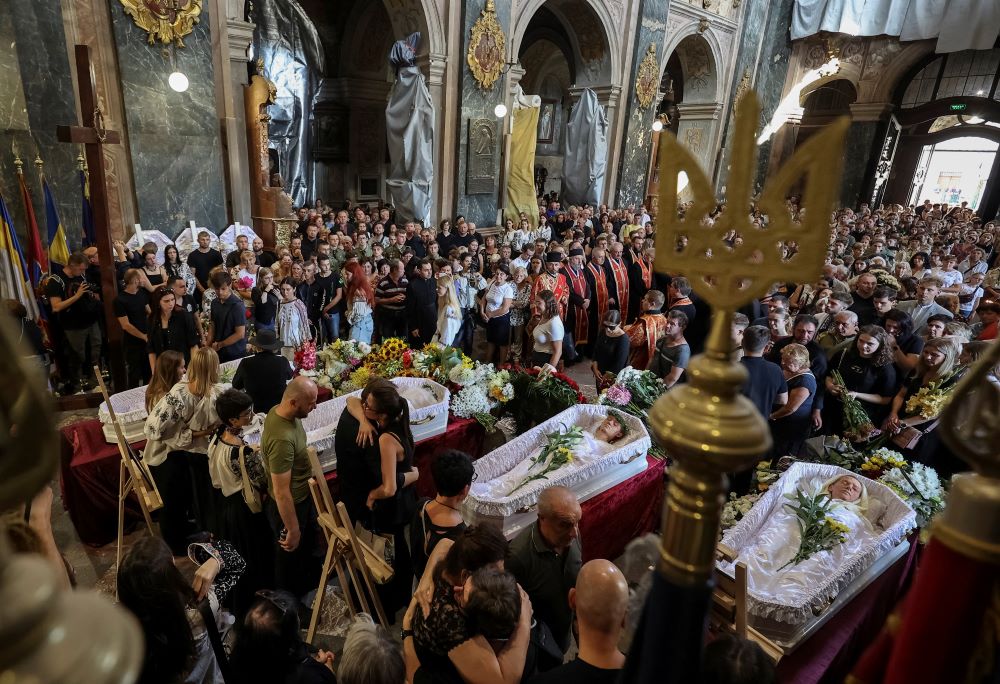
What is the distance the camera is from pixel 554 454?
4.00 metres

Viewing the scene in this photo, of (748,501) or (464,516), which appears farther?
(748,501)

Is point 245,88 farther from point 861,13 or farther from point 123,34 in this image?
point 861,13

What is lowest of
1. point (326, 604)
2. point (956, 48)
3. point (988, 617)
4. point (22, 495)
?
point (326, 604)

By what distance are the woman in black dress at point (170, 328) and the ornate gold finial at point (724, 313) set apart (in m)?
5.46

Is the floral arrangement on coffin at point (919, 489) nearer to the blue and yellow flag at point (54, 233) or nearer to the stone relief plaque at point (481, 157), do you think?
the blue and yellow flag at point (54, 233)

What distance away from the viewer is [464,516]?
11.5ft

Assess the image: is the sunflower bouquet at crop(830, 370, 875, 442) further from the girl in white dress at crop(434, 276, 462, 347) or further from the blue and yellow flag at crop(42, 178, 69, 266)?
the blue and yellow flag at crop(42, 178, 69, 266)

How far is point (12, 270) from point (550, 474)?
623 centimetres

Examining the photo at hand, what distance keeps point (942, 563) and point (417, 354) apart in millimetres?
4737

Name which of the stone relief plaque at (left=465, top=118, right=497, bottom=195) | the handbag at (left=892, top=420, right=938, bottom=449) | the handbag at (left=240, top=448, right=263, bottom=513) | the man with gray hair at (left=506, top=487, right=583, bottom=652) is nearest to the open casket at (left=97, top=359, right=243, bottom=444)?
the handbag at (left=240, top=448, right=263, bottom=513)

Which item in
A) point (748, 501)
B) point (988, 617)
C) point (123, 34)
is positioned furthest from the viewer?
point (123, 34)

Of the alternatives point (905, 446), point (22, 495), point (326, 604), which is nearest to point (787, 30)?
point (905, 446)

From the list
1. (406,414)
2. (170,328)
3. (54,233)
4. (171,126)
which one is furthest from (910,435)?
(171,126)

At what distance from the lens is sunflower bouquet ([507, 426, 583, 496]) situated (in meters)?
3.85
